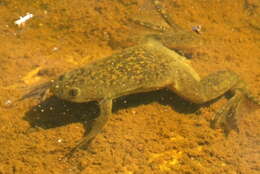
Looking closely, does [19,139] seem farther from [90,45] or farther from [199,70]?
[199,70]

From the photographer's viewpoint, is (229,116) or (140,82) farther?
(229,116)

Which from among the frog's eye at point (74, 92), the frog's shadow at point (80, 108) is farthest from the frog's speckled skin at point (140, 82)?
the frog's shadow at point (80, 108)

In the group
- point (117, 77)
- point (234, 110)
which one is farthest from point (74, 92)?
point (234, 110)

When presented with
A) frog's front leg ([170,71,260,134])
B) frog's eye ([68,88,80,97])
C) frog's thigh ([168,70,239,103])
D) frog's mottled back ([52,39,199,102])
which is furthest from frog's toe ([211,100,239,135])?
frog's eye ([68,88,80,97])

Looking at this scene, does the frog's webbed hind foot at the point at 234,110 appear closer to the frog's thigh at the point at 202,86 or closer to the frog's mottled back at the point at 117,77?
the frog's thigh at the point at 202,86

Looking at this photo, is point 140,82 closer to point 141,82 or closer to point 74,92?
point 141,82

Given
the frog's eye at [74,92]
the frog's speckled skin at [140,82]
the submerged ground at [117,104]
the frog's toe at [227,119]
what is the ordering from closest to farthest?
the submerged ground at [117,104] → the frog's eye at [74,92] → the frog's speckled skin at [140,82] → the frog's toe at [227,119]
